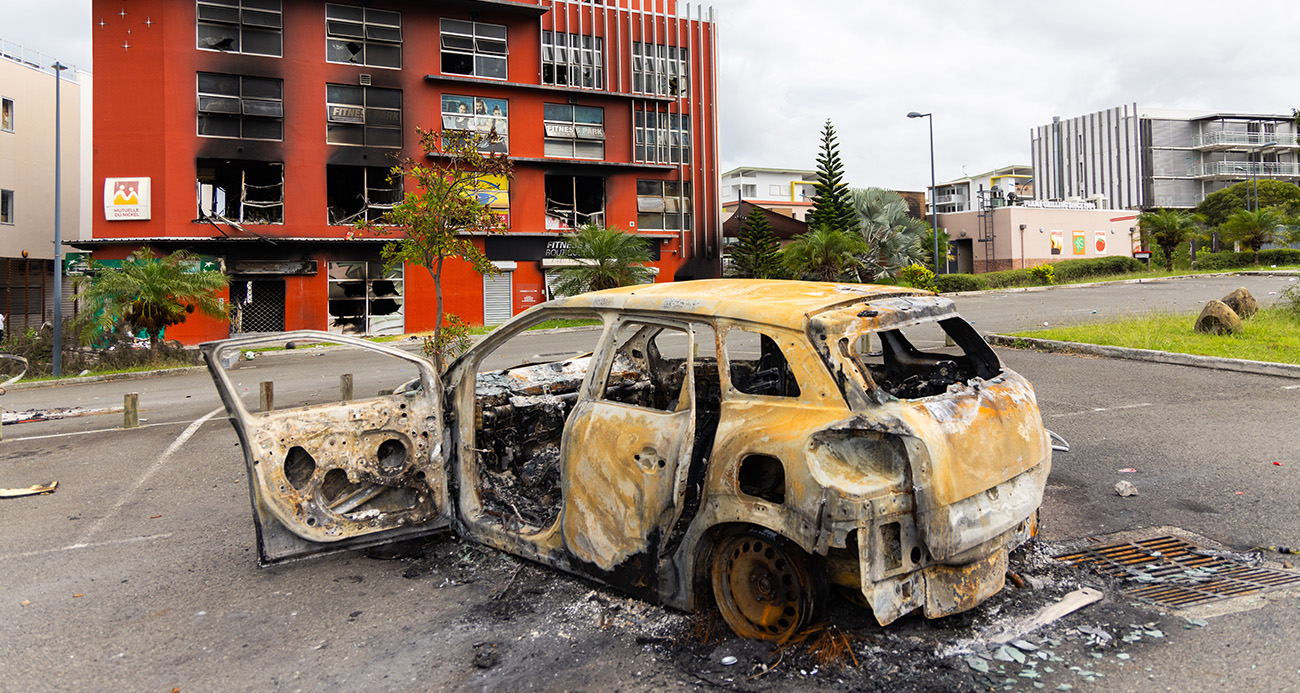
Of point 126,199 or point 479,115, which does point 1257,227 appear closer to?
point 479,115

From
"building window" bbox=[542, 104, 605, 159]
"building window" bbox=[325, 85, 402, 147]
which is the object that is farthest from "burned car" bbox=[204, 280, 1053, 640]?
"building window" bbox=[542, 104, 605, 159]

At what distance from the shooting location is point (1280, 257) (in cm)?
3847

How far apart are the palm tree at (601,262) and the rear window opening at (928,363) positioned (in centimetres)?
2030

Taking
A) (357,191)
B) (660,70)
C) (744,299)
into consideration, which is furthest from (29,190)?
(744,299)

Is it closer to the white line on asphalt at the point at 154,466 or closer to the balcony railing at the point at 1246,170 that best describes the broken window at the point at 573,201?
the white line on asphalt at the point at 154,466

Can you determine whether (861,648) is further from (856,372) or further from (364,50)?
(364,50)

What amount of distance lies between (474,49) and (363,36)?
4084 millimetres

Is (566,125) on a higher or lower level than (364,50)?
lower

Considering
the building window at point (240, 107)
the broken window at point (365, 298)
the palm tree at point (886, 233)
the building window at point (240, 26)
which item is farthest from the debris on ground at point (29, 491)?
the palm tree at point (886, 233)

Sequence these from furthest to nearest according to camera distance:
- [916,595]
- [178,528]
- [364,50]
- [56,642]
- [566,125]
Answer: [566,125]
[364,50]
[178,528]
[56,642]
[916,595]

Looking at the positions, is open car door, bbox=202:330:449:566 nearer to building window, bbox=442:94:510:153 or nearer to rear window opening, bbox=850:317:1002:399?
rear window opening, bbox=850:317:1002:399

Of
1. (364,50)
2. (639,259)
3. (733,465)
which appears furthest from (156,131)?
(733,465)

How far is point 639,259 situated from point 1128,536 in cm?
2213

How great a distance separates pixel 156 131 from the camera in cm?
2559
